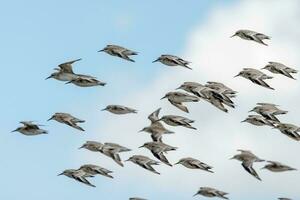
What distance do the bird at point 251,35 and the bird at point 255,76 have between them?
8.29 feet

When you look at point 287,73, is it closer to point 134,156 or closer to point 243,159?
point 243,159

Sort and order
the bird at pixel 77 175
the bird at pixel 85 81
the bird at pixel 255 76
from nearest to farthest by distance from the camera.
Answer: the bird at pixel 77 175 < the bird at pixel 85 81 < the bird at pixel 255 76

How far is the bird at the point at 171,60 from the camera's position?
3374 inches

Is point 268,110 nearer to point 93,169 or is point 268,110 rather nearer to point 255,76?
point 255,76

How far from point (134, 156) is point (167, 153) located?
8.97 feet

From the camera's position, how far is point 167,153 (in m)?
84.9

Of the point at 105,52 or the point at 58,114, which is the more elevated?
the point at 105,52

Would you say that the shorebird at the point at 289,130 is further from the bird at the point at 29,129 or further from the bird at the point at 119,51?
the bird at the point at 29,129

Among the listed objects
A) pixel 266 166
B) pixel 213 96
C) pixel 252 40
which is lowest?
pixel 266 166

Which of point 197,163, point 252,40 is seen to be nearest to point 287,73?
point 252,40

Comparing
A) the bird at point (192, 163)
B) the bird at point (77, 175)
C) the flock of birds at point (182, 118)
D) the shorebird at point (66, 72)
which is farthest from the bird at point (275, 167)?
the shorebird at point (66, 72)

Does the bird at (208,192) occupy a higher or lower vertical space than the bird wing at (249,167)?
lower

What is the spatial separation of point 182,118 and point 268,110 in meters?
7.04

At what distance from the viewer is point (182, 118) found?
8544 centimetres
